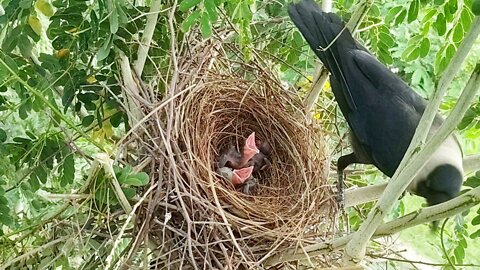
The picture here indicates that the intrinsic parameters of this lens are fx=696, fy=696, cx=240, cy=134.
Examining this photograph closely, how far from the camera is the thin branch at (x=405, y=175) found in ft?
2.59

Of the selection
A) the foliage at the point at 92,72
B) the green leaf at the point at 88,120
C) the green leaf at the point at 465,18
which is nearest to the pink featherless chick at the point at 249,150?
the foliage at the point at 92,72

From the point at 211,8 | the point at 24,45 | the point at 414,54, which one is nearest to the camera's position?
the point at 211,8

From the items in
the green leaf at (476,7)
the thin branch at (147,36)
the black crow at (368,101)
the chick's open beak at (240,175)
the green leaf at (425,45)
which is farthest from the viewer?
the chick's open beak at (240,175)

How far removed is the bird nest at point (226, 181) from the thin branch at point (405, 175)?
10.3 inches

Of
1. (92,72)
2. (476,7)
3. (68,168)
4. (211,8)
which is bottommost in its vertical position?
(68,168)

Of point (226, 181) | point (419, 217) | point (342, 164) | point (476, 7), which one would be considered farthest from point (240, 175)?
point (476, 7)

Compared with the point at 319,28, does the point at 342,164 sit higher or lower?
lower

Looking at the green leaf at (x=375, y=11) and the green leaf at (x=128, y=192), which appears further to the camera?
the green leaf at (x=375, y=11)

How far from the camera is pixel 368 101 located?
5.22ft

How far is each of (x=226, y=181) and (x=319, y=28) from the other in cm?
40

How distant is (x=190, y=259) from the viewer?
1.16 metres

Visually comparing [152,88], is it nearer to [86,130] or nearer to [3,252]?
[86,130]

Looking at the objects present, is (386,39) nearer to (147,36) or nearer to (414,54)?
(414,54)

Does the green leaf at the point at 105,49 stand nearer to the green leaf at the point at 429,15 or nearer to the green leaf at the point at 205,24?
the green leaf at the point at 205,24
